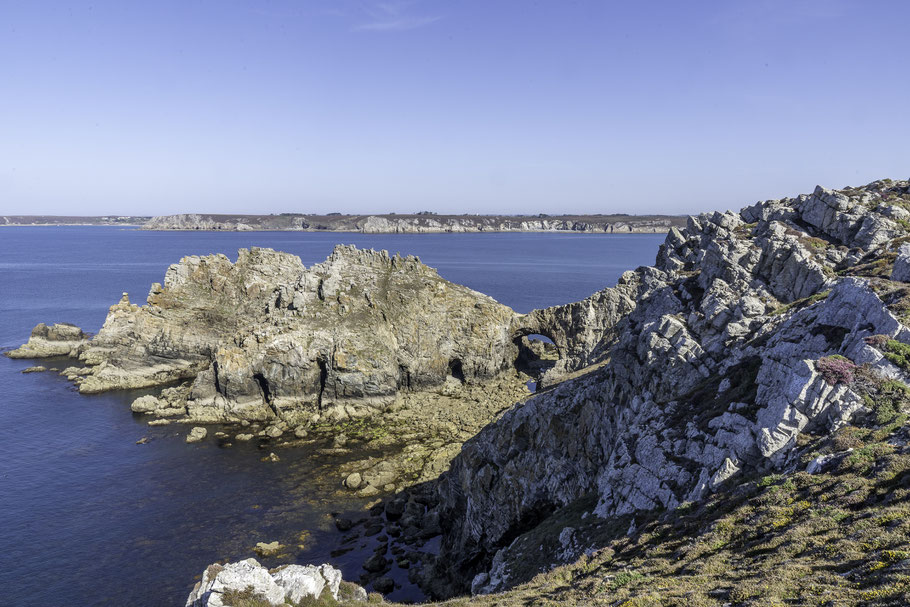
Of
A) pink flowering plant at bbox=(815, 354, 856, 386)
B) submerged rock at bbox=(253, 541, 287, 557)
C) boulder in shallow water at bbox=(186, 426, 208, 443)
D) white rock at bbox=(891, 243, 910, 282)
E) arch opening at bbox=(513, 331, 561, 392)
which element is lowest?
submerged rock at bbox=(253, 541, 287, 557)

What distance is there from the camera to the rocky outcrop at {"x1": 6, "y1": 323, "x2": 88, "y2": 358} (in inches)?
3728

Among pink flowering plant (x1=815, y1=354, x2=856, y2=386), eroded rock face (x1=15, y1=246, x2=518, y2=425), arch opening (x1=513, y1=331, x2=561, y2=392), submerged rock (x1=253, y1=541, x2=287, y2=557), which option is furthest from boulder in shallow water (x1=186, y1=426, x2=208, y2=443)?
pink flowering plant (x1=815, y1=354, x2=856, y2=386)

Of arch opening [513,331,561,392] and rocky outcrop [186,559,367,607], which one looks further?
arch opening [513,331,561,392]

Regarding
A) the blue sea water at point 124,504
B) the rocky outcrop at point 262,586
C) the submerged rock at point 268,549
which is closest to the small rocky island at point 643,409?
the rocky outcrop at point 262,586

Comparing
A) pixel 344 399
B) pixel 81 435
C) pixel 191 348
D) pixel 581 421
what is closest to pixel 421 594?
pixel 581 421

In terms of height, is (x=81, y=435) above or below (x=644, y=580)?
below

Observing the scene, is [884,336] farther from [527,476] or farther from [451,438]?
[451,438]

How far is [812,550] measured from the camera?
14.7m

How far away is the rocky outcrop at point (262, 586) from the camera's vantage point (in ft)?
65.0

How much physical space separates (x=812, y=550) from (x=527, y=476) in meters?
21.2

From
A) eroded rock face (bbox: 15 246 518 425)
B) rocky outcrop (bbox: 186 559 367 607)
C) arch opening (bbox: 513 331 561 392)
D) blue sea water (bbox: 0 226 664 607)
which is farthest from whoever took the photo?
arch opening (bbox: 513 331 561 392)

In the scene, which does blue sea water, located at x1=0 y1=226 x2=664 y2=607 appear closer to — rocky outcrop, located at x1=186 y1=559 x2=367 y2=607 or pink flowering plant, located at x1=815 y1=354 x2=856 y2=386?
rocky outcrop, located at x1=186 y1=559 x2=367 y2=607

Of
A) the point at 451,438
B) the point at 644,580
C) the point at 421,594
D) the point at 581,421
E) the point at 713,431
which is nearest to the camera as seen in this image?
the point at 644,580

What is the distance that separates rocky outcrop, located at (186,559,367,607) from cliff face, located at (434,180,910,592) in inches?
365
